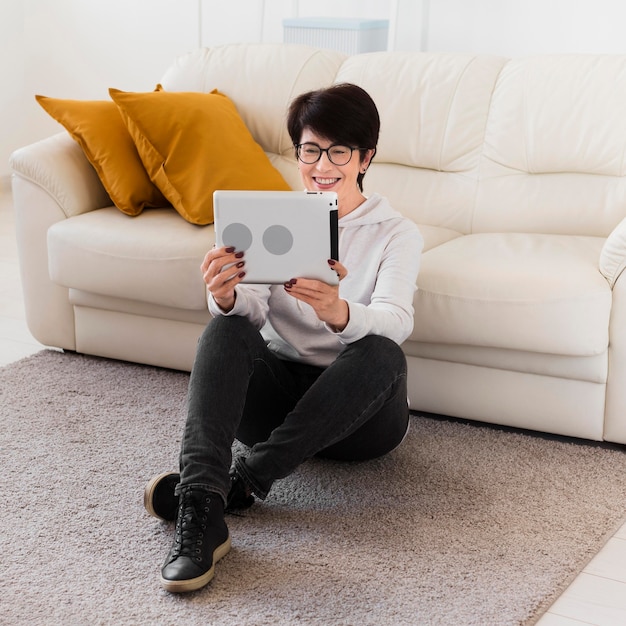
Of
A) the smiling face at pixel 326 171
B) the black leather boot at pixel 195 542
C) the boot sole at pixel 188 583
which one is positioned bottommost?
the boot sole at pixel 188 583

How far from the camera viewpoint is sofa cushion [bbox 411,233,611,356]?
2.16m

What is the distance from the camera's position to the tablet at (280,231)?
5.63ft

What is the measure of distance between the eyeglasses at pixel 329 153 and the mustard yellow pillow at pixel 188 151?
2.49 feet

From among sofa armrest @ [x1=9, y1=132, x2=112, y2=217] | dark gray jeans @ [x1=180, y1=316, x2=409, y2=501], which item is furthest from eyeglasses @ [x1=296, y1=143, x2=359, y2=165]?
sofa armrest @ [x1=9, y1=132, x2=112, y2=217]

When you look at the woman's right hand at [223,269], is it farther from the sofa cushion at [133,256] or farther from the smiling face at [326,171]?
the sofa cushion at [133,256]

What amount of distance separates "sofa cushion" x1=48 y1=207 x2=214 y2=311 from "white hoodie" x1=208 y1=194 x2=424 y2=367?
51 centimetres

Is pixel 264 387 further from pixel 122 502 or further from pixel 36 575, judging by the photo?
pixel 36 575

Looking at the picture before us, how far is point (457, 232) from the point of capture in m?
2.81

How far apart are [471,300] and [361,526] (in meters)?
0.62

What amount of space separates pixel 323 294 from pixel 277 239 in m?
0.13

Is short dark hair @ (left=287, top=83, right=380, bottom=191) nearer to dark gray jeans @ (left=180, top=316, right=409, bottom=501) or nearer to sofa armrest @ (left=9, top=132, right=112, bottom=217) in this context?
dark gray jeans @ (left=180, top=316, right=409, bottom=501)

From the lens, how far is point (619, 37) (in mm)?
3922

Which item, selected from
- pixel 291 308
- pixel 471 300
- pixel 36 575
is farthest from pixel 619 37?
pixel 36 575

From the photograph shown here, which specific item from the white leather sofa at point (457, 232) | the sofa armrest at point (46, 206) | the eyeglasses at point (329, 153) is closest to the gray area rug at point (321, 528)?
the white leather sofa at point (457, 232)
